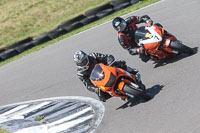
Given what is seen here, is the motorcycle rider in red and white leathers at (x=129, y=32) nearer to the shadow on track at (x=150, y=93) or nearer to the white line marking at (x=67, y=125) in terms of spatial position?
the shadow on track at (x=150, y=93)

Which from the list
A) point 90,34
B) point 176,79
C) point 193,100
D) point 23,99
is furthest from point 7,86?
point 193,100

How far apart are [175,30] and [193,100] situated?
544cm

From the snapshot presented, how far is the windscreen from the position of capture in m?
7.87

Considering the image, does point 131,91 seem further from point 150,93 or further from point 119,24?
point 119,24

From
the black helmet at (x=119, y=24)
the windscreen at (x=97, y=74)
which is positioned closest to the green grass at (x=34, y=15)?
the black helmet at (x=119, y=24)

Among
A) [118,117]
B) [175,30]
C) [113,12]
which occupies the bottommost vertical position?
[118,117]

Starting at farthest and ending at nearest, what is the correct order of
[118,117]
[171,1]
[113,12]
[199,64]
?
[113,12]
[171,1]
[199,64]
[118,117]

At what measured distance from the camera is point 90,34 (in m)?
15.9

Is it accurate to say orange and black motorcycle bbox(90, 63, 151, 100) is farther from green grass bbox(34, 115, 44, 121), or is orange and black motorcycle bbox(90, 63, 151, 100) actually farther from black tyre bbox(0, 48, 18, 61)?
black tyre bbox(0, 48, 18, 61)

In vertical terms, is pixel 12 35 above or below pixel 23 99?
above

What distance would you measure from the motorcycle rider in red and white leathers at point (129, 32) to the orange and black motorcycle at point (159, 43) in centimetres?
19

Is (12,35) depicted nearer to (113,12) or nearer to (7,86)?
(113,12)

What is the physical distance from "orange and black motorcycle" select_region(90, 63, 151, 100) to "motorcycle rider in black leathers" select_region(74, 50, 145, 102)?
10.5 inches

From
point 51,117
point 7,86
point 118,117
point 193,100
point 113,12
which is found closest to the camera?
point 193,100
